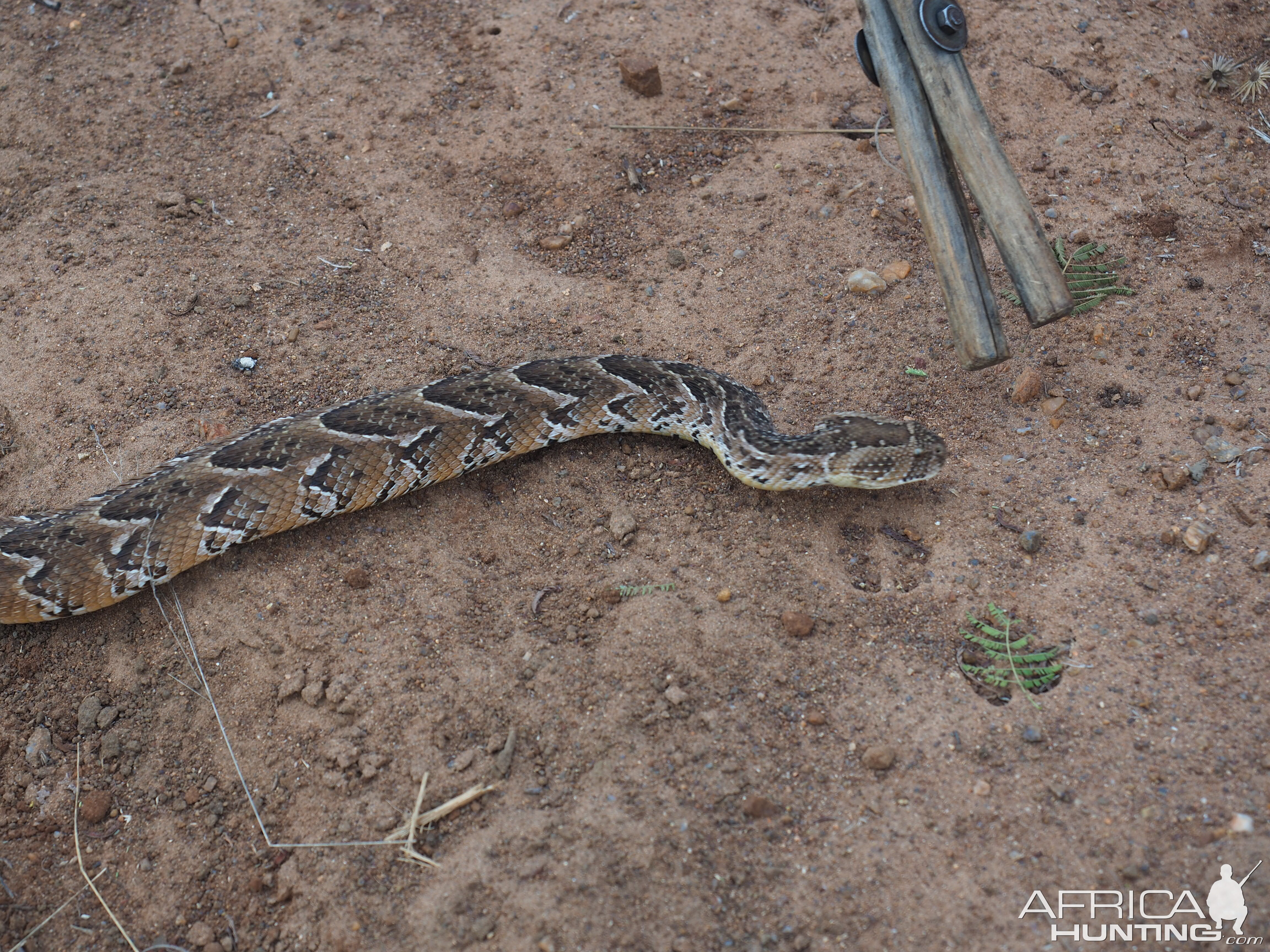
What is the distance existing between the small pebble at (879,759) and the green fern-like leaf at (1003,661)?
2.07 ft

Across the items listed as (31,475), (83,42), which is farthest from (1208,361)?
(83,42)

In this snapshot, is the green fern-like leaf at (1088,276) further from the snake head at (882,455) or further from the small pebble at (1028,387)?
the snake head at (882,455)

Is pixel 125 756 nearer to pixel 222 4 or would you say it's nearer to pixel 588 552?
pixel 588 552

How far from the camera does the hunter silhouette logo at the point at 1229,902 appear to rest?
3547 millimetres

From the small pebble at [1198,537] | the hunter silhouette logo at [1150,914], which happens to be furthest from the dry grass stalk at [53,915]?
the small pebble at [1198,537]

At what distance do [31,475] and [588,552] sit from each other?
12.8ft

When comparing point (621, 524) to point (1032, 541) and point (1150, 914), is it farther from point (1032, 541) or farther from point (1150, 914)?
point (1150, 914)

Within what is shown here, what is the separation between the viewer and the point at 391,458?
5.75 m

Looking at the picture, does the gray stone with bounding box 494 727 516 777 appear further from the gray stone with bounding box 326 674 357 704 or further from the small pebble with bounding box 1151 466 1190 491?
the small pebble with bounding box 1151 466 1190 491

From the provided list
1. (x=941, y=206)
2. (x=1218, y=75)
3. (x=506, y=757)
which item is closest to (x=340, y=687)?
(x=506, y=757)

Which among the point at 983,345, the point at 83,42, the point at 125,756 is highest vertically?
the point at 83,42

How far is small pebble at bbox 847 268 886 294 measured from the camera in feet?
22.2

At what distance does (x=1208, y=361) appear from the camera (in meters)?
5.89

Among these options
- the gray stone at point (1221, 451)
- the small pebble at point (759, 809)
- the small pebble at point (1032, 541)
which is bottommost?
the small pebble at point (759, 809)
